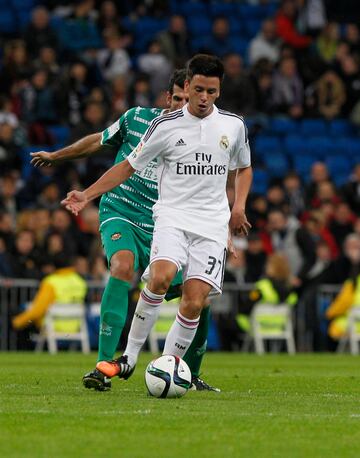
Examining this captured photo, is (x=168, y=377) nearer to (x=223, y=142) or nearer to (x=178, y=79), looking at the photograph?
(x=223, y=142)

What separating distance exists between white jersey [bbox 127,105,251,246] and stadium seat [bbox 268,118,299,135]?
56.2 feet

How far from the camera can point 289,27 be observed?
29250 millimetres

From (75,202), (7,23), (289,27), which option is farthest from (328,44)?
(75,202)

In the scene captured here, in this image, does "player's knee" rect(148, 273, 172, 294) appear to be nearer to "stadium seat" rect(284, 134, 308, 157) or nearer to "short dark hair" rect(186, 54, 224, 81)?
"short dark hair" rect(186, 54, 224, 81)

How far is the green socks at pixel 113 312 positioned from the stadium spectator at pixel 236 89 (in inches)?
593

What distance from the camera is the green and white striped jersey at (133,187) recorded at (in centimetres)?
1177

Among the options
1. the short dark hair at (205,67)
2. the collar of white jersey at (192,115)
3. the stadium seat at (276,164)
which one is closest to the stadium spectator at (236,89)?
the stadium seat at (276,164)

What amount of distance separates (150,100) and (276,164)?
2834 millimetres

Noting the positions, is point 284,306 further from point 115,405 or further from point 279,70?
point 115,405

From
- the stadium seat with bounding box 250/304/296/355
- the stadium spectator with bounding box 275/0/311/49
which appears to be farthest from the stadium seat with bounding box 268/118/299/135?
the stadium seat with bounding box 250/304/296/355

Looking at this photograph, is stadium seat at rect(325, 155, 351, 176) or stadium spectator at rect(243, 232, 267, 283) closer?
stadium spectator at rect(243, 232, 267, 283)

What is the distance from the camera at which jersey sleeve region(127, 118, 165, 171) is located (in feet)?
34.9

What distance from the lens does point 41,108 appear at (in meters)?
25.5

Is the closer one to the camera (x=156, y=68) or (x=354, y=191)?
(x=354, y=191)
